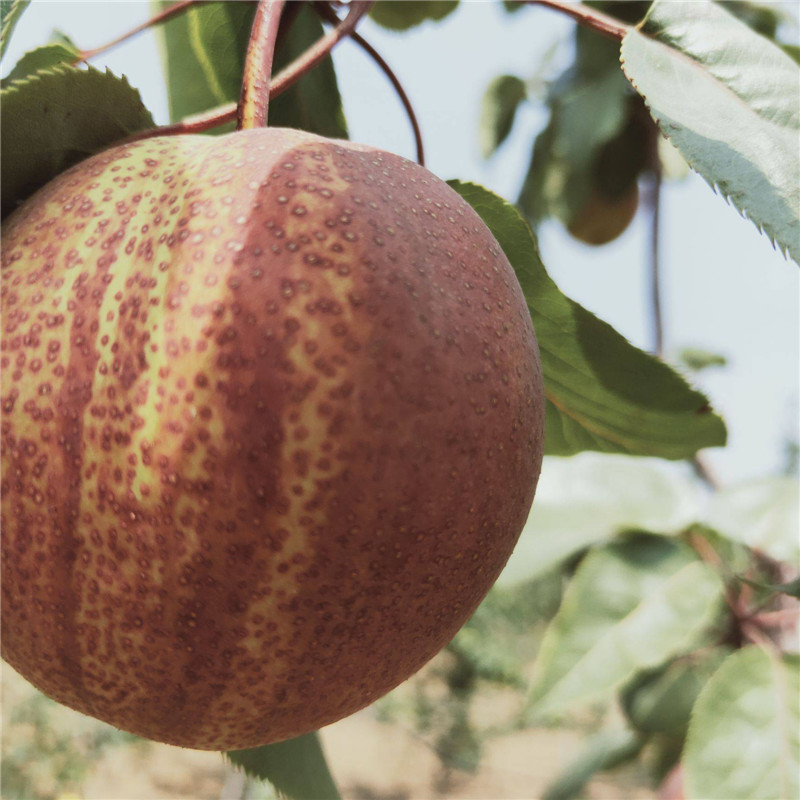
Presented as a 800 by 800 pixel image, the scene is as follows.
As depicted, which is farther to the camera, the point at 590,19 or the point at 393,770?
the point at 393,770

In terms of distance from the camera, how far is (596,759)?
2.04 meters

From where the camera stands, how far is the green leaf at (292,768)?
69cm

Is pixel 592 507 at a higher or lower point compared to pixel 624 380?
lower

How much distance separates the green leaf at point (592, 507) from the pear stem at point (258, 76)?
102 cm

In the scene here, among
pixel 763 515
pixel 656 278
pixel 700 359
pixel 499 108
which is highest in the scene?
pixel 499 108

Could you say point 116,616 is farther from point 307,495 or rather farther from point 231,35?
point 231,35

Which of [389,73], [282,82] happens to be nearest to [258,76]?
[282,82]

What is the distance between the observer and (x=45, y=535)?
46 cm

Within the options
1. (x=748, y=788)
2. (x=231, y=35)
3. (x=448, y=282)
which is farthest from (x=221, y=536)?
(x=748, y=788)

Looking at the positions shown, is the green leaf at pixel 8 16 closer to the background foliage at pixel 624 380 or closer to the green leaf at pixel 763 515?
the background foliage at pixel 624 380

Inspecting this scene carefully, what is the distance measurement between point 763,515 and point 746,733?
470 millimetres

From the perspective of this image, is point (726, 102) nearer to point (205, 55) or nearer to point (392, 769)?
point (205, 55)

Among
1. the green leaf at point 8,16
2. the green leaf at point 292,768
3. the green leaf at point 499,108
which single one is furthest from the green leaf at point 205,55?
the green leaf at point 499,108

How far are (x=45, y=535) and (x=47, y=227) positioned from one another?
6.8 inches
